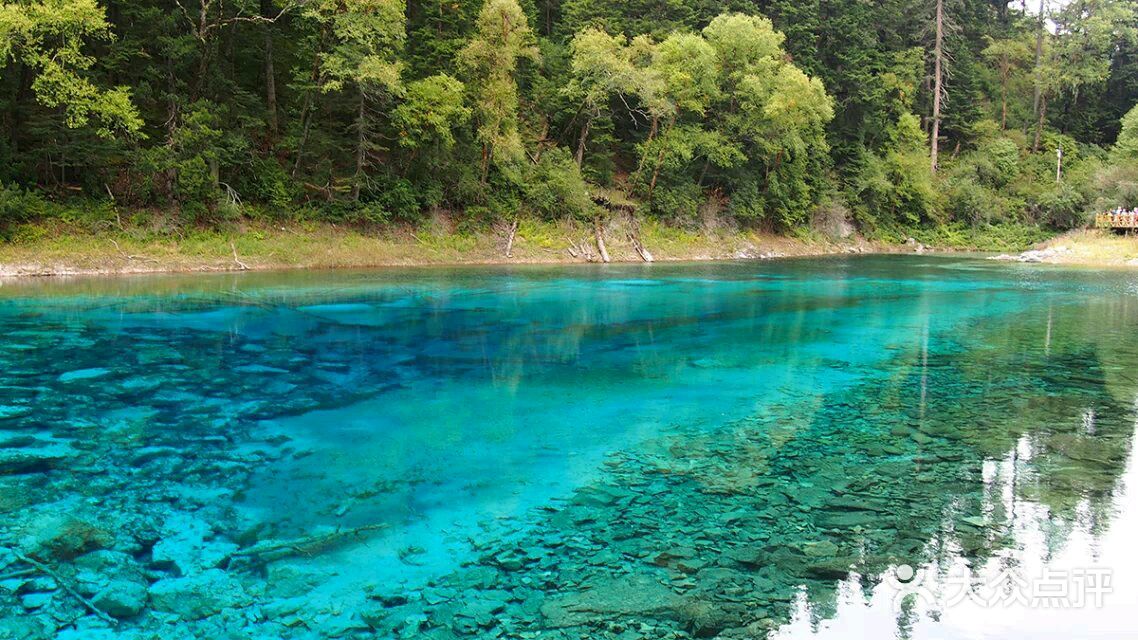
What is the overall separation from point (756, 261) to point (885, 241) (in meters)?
18.1

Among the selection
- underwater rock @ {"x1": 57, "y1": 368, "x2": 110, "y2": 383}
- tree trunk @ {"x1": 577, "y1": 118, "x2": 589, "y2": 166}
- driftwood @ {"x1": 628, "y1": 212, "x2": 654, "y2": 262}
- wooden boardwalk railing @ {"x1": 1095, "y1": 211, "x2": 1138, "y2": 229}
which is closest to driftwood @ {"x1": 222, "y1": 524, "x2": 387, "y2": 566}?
underwater rock @ {"x1": 57, "y1": 368, "x2": 110, "y2": 383}

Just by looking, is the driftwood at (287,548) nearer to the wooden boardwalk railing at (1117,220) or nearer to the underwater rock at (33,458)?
the underwater rock at (33,458)

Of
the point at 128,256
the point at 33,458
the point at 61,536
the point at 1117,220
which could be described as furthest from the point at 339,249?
the point at 1117,220

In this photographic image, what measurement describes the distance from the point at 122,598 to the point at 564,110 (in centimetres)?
3879

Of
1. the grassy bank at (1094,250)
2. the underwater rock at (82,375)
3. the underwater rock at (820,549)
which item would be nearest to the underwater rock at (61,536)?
the underwater rock at (820,549)

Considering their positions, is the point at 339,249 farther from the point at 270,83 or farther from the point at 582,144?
the point at 582,144

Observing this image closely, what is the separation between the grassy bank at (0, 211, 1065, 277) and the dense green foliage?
884mm

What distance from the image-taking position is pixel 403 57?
33.8m

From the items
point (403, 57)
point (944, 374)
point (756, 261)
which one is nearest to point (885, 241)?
point (756, 261)

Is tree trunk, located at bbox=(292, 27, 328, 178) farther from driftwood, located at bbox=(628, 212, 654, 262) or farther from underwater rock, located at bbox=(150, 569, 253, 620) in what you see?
underwater rock, located at bbox=(150, 569, 253, 620)

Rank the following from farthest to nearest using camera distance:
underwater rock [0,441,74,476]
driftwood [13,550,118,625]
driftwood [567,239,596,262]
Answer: driftwood [567,239,596,262], underwater rock [0,441,74,476], driftwood [13,550,118,625]

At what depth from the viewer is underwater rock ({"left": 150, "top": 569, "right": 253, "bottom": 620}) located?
4277mm

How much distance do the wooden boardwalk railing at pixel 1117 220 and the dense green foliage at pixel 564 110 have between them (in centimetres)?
366

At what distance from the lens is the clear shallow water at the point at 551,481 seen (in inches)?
173
